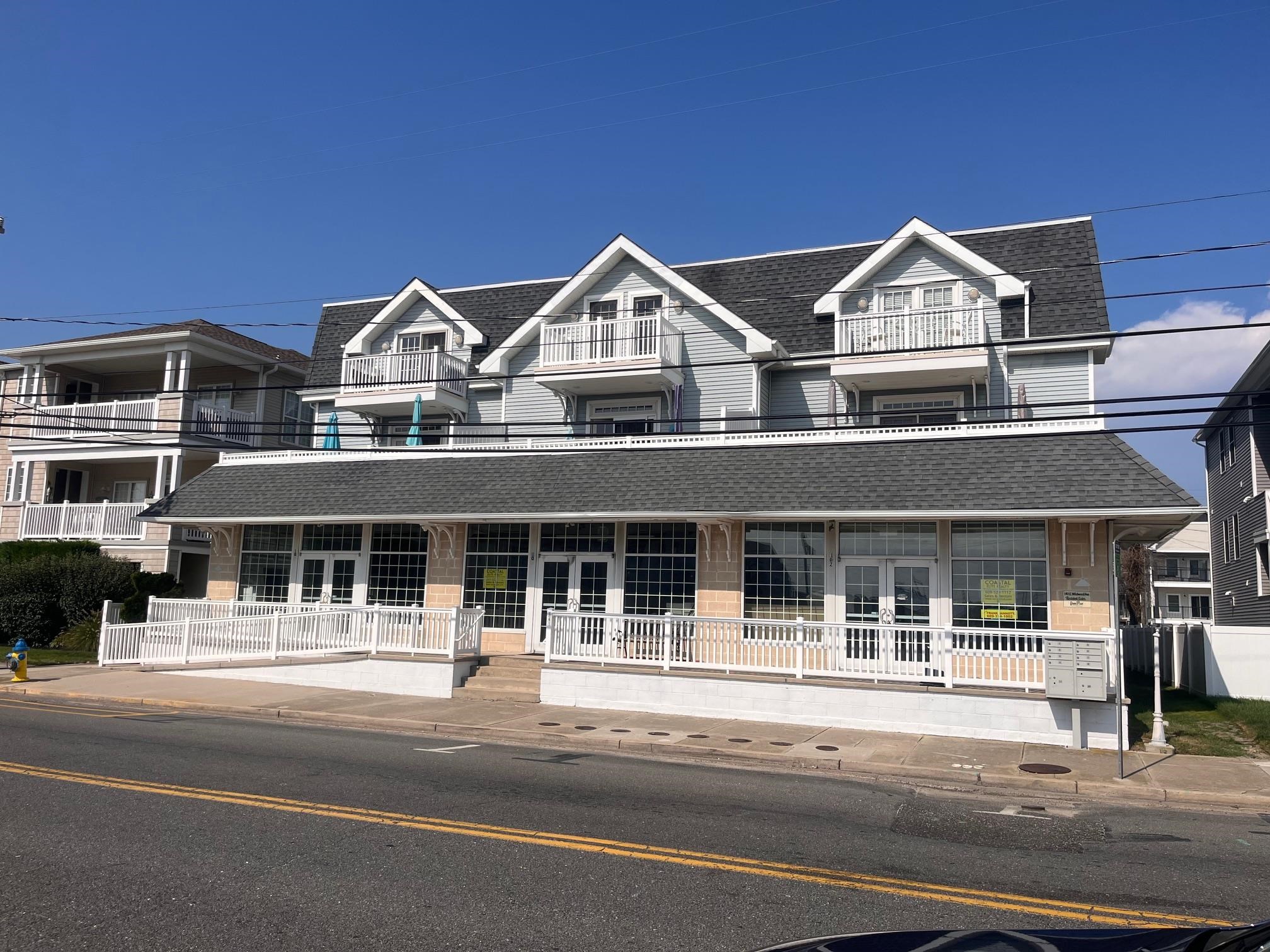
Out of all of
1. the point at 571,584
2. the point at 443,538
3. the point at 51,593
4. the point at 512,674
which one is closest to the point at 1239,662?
the point at 571,584

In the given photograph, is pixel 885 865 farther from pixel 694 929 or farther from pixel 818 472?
pixel 818 472

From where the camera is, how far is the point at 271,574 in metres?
24.6

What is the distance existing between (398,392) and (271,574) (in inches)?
222

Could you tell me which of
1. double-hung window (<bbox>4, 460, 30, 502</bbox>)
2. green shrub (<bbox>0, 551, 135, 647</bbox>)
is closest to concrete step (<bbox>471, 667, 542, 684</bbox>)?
green shrub (<bbox>0, 551, 135, 647</bbox>)

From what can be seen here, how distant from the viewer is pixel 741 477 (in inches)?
779

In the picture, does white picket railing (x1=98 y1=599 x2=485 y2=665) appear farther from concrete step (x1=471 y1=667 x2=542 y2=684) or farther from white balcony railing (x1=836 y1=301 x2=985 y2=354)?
white balcony railing (x1=836 y1=301 x2=985 y2=354)

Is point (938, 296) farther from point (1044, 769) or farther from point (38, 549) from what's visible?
point (38, 549)

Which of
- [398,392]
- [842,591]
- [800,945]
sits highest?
[398,392]

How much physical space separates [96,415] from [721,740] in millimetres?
26218

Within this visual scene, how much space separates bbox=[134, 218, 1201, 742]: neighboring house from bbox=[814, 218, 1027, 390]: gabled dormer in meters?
0.06

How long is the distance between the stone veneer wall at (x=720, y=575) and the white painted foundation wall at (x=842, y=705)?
3029 mm

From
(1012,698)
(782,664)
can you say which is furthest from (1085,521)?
(782,664)

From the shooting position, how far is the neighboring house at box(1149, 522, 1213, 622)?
62312 millimetres

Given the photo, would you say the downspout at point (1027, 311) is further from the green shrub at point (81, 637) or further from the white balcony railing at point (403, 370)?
the green shrub at point (81, 637)
